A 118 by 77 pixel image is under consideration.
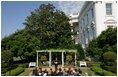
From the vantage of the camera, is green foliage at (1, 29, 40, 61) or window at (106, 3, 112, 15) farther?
window at (106, 3, 112, 15)

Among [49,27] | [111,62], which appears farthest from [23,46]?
[111,62]

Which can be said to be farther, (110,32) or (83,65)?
(83,65)

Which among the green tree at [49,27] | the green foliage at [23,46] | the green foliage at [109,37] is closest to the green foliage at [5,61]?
the green foliage at [23,46]

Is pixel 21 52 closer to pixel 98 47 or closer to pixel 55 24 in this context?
pixel 55 24

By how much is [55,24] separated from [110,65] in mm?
13643

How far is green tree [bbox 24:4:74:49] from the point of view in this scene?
2375 cm

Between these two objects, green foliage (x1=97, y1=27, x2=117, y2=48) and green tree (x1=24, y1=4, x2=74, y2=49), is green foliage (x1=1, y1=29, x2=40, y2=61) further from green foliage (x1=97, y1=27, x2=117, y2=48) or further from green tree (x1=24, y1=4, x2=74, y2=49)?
green foliage (x1=97, y1=27, x2=117, y2=48)

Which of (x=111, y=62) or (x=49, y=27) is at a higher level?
(x=49, y=27)

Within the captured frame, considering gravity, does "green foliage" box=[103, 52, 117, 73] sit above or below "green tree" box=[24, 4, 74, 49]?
below

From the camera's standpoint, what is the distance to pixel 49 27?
2462 cm

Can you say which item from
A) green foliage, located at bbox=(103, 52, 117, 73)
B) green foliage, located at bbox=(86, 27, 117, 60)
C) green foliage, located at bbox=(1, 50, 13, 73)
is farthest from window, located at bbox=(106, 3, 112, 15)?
green foliage, located at bbox=(1, 50, 13, 73)

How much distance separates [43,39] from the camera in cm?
2420

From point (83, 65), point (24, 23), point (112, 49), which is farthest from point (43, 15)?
point (112, 49)

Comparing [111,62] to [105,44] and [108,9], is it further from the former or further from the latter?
[108,9]
